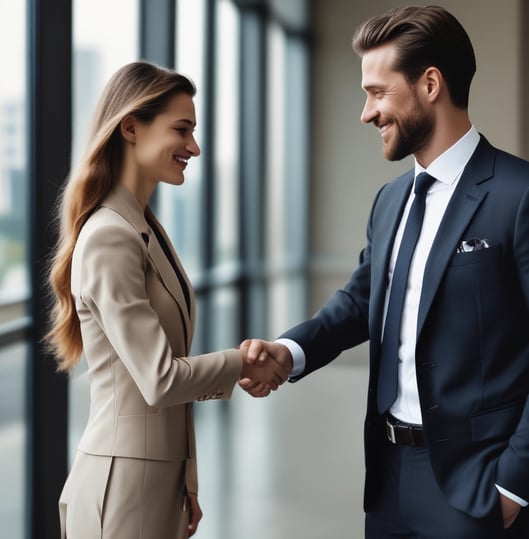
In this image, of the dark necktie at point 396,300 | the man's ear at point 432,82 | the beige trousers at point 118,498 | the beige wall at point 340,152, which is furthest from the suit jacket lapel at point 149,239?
the beige wall at point 340,152

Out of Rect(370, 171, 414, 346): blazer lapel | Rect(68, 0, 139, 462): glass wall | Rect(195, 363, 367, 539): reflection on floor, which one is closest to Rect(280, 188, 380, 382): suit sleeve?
Rect(370, 171, 414, 346): blazer lapel

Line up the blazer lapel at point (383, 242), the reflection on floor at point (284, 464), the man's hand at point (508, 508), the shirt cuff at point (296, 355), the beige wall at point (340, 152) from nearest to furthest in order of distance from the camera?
the man's hand at point (508, 508), the blazer lapel at point (383, 242), the shirt cuff at point (296, 355), the reflection on floor at point (284, 464), the beige wall at point (340, 152)

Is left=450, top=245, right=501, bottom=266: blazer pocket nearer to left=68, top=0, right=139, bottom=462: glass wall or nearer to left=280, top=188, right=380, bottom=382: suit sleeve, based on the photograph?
left=280, top=188, right=380, bottom=382: suit sleeve

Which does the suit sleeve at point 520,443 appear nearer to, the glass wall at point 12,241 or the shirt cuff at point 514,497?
the shirt cuff at point 514,497

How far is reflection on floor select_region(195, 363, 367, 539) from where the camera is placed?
3588 millimetres

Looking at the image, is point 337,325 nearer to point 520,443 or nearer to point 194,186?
point 520,443

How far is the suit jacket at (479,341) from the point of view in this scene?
1.76 meters

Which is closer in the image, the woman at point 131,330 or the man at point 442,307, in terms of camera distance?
the woman at point 131,330

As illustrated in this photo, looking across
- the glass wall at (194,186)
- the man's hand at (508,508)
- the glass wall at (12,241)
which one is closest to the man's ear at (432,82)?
the glass wall at (194,186)

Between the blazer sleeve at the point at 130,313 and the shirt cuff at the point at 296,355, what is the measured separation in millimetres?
565

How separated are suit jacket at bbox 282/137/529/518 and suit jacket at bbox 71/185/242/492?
0.42 meters

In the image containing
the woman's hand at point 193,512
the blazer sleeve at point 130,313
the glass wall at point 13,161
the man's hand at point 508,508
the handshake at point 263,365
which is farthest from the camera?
the glass wall at point 13,161

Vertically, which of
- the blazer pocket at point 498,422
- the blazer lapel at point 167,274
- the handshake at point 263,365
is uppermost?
the blazer lapel at point 167,274

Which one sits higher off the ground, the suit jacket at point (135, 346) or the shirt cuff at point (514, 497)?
the suit jacket at point (135, 346)
